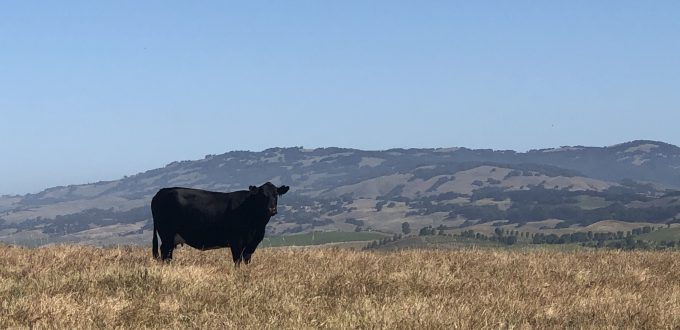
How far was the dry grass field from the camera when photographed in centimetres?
786

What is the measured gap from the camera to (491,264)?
45.3 ft

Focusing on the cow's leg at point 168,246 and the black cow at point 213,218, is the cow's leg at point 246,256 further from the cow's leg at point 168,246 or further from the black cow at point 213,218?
the cow's leg at point 168,246

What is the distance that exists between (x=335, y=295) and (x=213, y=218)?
6388mm

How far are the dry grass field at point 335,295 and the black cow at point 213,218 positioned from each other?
65.6 inches

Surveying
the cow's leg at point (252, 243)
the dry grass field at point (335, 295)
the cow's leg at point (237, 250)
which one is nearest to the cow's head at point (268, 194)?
the cow's leg at point (252, 243)

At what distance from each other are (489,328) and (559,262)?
7.50m

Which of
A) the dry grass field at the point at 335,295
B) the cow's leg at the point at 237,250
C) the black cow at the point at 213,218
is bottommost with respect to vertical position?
the dry grass field at the point at 335,295

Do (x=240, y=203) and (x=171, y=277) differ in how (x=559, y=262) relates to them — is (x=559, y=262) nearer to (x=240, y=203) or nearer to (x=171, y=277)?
(x=240, y=203)

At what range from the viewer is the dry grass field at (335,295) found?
310 inches

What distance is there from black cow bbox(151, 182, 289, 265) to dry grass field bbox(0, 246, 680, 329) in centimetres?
167

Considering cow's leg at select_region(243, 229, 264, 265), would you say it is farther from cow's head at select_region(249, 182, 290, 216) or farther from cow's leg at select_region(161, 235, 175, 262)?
cow's leg at select_region(161, 235, 175, 262)

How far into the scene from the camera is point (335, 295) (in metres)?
9.97

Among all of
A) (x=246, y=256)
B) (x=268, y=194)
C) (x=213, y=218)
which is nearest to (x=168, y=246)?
(x=213, y=218)

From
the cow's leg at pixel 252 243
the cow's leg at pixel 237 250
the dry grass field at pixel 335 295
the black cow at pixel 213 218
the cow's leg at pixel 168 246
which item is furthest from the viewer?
the cow's leg at pixel 168 246
